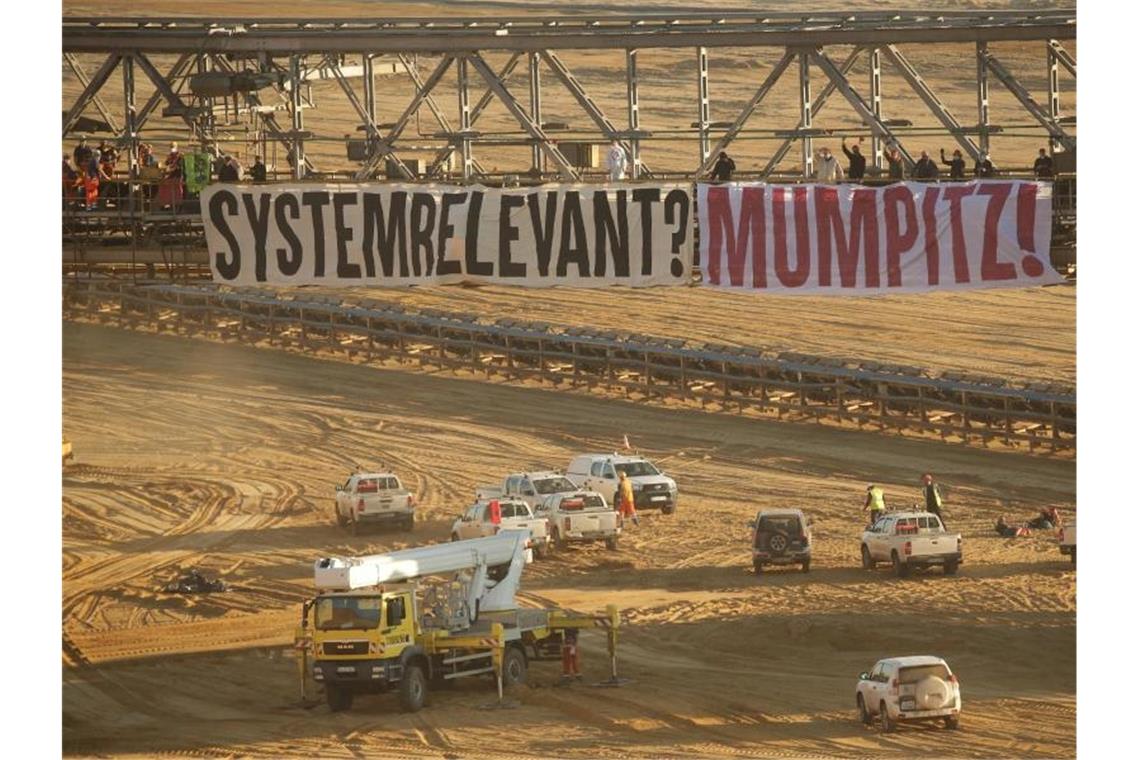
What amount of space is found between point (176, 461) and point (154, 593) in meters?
8.33

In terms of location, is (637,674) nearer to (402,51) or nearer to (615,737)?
(615,737)

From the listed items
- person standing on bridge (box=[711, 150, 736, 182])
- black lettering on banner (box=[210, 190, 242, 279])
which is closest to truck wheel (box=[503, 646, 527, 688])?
black lettering on banner (box=[210, 190, 242, 279])

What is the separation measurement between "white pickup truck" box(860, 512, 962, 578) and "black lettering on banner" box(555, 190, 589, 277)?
7066mm

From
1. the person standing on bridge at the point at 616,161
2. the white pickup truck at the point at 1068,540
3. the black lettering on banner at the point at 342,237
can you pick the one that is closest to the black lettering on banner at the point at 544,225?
the black lettering on banner at the point at 342,237

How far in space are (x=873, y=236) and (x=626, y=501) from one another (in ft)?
26.6

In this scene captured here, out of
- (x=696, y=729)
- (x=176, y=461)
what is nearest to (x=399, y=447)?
(x=176, y=461)

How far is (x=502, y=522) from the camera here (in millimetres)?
39156

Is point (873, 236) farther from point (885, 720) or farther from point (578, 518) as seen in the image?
point (885, 720)

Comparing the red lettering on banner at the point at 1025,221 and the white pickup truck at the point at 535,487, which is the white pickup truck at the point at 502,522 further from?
the red lettering on banner at the point at 1025,221

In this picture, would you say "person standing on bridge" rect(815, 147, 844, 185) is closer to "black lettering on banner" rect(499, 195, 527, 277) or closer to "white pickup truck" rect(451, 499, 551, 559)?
"black lettering on banner" rect(499, 195, 527, 277)

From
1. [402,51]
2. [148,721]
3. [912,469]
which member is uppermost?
[402,51]

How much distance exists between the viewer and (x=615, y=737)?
106 ft

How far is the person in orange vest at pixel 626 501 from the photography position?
4219cm

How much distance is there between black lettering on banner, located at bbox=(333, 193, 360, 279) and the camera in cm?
3656
